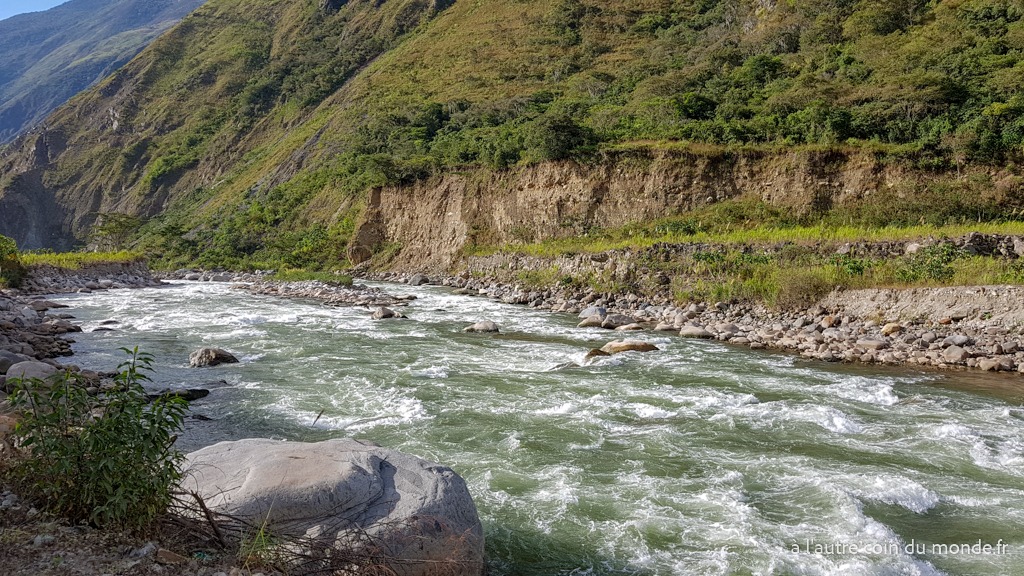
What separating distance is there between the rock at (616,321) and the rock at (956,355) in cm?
860

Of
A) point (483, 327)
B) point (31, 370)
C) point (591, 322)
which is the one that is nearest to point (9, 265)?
point (483, 327)

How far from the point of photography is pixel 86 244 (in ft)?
299

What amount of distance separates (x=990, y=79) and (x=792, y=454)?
3757cm

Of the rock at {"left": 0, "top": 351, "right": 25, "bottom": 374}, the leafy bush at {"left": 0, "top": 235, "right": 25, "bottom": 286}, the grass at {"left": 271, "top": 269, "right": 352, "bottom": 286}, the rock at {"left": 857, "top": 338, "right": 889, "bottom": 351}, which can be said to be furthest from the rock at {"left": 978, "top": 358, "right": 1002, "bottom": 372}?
the leafy bush at {"left": 0, "top": 235, "right": 25, "bottom": 286}

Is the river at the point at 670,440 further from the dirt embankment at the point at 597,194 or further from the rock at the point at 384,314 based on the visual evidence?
the dirt embankment at the point at 597,194

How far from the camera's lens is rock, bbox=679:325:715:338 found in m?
18.0

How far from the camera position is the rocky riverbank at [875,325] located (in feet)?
46.6

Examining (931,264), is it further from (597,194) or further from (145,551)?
(597,194)

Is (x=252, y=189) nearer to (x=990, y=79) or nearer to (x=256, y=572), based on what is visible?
(x=990, y=79)

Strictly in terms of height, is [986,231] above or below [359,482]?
below

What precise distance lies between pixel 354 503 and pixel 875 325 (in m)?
16.9

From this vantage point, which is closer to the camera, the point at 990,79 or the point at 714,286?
the point at 714,286

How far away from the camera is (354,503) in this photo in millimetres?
5035

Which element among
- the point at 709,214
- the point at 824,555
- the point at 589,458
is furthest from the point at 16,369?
the point at 709,214
